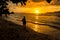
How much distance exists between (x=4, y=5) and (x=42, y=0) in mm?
40115

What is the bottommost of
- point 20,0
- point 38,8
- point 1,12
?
point 38,8

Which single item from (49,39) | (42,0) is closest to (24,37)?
(49,39)

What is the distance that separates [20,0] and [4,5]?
0.76 meters

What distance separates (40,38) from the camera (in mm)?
16281

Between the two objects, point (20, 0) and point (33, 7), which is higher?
point (20, 0)

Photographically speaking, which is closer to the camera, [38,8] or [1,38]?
[1,38]

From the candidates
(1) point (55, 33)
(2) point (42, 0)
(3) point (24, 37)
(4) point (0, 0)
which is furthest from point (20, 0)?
(2) point (42, 0)

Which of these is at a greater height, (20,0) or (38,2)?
(20,0)

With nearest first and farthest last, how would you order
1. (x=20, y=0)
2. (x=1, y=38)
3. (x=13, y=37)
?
1. (x=20, y=0)
2. (x=1, y=38)
3. (x=13, y=37)

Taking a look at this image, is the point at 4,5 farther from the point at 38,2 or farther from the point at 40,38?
the point at 38,2

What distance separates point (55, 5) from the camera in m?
48.8

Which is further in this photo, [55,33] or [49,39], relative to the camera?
[55,33]

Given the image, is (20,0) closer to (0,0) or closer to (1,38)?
(0,0)

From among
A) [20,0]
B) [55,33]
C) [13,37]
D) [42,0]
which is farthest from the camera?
[42,0]
